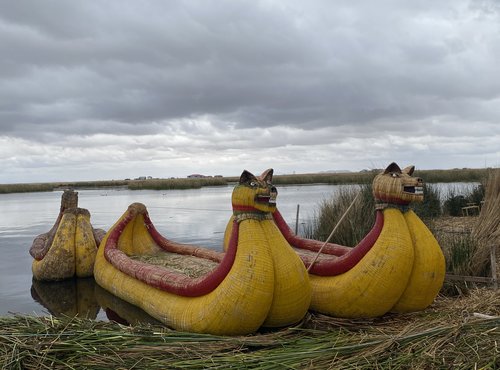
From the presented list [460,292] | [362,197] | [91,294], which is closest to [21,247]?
[91,294]

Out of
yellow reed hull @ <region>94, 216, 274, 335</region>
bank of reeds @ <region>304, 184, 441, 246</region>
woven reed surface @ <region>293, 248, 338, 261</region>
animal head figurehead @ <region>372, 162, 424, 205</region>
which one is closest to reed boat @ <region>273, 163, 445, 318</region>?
animal head figurehead @ <region>372, 162, 424, 205</region>

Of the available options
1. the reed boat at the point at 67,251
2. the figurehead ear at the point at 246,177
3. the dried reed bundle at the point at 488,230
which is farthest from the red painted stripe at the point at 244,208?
the reed boat at the point at 67,251

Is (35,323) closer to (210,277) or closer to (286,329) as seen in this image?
Result: (210,277)

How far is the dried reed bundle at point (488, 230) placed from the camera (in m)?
7.66

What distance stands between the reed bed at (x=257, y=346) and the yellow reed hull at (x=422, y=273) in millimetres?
336

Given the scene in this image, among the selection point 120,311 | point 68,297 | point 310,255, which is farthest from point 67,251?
point 310,255

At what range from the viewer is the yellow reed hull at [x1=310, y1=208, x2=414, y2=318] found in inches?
216

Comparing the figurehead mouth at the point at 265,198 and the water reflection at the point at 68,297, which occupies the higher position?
the figurehead mouth at the point at 265,198

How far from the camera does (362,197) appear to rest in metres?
11.3

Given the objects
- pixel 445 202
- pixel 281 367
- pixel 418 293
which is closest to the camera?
pixel 281 367

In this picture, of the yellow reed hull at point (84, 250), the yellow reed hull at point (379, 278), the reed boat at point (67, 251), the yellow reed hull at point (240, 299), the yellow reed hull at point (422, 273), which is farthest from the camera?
the yellow reed hull at point (84, 250)

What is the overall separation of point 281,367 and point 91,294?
6.29m

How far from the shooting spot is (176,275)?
6324mm

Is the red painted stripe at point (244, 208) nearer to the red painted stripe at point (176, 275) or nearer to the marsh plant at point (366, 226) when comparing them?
the red painted stripe at point (176, 275)
